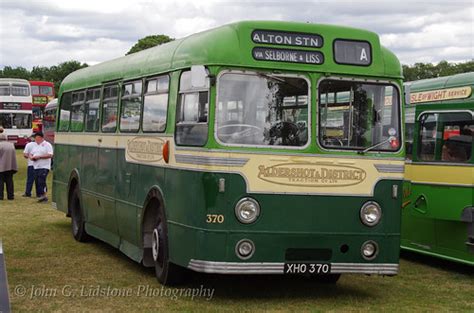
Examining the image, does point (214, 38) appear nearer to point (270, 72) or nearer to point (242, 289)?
point (270, 72)

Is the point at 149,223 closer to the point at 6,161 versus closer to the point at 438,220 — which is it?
the point at 438,220

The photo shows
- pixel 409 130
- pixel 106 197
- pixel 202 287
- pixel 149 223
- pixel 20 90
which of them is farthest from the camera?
pixel 20 90

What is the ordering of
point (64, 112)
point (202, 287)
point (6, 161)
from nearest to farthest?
point (202, 287), point (64, 112), point (6, 161)

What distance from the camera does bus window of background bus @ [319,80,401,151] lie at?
961cm

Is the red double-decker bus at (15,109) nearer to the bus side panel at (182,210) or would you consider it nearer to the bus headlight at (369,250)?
the bus side panel at (182,210)

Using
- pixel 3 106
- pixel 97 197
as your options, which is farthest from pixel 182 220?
pixel 3 106

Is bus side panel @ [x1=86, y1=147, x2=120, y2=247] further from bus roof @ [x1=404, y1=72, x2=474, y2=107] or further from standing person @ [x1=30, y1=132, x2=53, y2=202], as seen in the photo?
standing person @ [x1=30, y1=132, x2=53, y2=202]

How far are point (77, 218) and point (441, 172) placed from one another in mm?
6341

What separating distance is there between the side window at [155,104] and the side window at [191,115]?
0.50 meters

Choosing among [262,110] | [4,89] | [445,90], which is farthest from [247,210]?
[4,89]

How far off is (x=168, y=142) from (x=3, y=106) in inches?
1881

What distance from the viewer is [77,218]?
15414mm

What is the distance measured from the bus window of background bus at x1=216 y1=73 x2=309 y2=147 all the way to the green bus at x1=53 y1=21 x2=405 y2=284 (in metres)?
0.01

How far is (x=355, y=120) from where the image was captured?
976 cm
